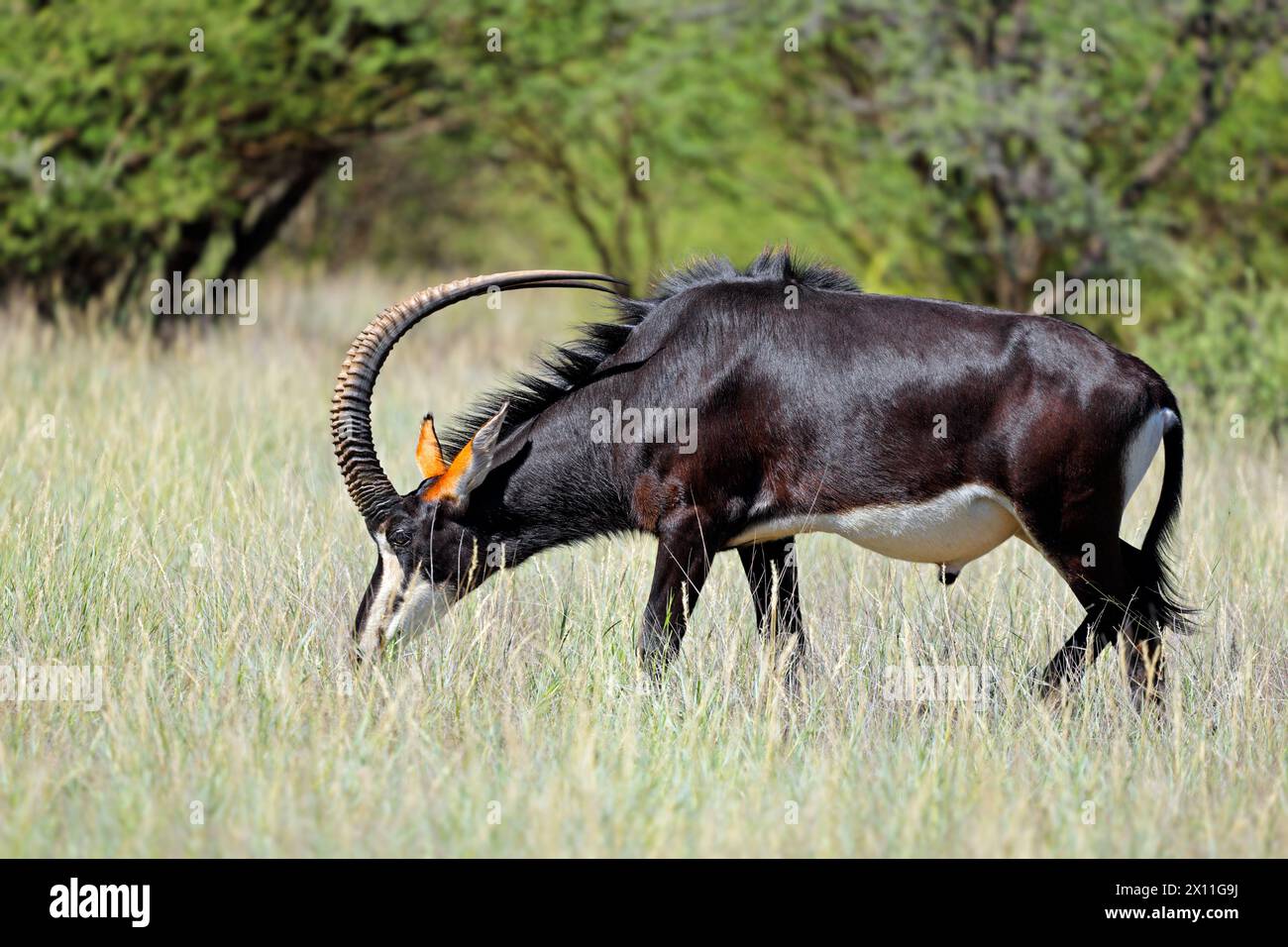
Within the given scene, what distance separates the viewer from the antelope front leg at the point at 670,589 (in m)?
5.52

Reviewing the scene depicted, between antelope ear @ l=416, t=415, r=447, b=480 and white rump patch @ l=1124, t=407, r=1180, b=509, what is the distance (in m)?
2.40

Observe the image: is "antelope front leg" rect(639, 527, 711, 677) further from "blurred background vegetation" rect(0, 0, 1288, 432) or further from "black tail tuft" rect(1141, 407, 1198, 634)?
"blurred background vegetation" rect(0, 0, 1288, 432)

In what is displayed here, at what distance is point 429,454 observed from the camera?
576 cm

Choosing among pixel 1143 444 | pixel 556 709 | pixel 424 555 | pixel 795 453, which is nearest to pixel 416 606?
pixel 424 555

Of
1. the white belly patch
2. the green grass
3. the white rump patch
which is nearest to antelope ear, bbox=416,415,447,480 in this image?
the green grass

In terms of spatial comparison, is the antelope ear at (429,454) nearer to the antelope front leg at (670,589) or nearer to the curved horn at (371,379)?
the curved horn at (371,379)

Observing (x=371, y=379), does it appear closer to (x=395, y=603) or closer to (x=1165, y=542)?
(x=395, y=603)

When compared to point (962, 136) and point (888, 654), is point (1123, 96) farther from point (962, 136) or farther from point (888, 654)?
point (888, 654)

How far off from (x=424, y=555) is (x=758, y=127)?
14.2m

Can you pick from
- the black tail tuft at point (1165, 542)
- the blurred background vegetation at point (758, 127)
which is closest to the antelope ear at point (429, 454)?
the black tail tuft at point (1165, 542)

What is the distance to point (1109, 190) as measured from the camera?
1711 cm

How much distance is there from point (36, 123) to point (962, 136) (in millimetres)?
8264

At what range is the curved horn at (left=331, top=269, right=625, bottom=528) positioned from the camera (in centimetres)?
574

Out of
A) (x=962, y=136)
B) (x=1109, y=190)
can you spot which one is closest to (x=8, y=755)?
(x=962, y=136)
